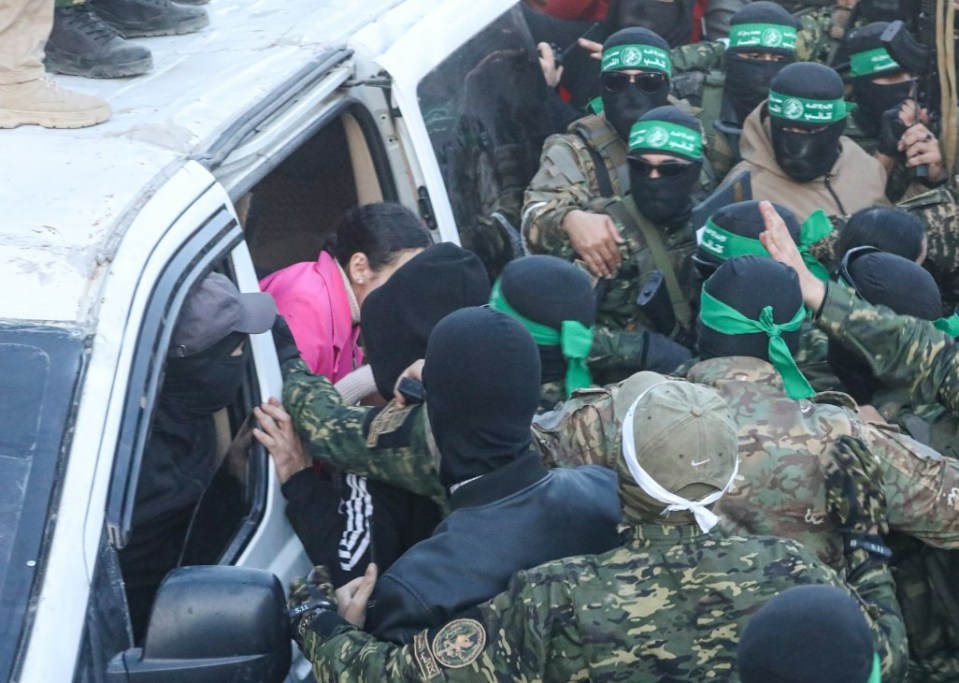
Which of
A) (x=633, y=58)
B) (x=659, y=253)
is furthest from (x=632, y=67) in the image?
(x=659, y=253)

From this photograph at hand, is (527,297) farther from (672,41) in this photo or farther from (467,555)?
(672,41)

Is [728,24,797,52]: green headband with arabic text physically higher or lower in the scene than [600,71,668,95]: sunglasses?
lower

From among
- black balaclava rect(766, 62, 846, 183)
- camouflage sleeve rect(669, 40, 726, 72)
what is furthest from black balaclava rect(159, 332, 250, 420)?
camouflage sleeve rect(669, 40, 726, 72)

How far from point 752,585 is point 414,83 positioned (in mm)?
1993

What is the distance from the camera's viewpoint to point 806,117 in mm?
4699

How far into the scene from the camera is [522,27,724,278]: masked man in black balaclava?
4555mm

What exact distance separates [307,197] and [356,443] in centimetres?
180

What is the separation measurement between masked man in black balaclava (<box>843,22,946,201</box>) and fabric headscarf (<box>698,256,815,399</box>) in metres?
2.11

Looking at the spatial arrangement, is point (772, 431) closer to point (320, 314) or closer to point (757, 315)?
point (757, 315)

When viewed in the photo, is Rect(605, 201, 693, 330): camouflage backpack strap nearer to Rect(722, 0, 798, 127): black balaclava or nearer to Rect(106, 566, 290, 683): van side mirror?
Rect(722, 0, 798, 127): black balaclava

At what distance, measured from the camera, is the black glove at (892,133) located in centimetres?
510

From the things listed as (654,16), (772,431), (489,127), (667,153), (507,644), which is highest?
(507,644)

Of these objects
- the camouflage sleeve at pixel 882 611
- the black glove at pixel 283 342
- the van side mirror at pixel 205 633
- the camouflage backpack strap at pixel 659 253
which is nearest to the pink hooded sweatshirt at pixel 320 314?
the black glove at pixel 283 342

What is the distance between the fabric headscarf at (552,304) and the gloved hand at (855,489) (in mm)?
820
